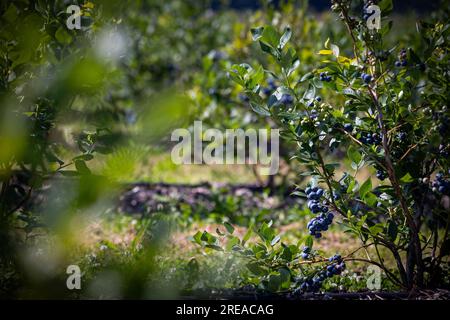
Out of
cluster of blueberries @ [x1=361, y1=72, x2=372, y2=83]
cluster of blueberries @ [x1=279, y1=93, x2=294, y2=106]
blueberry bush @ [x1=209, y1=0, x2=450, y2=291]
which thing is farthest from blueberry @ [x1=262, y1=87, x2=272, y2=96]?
cluster of blueberries @ [x1=361, y1=72, x2=372, y2=83]

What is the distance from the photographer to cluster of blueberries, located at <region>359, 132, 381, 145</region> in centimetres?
171

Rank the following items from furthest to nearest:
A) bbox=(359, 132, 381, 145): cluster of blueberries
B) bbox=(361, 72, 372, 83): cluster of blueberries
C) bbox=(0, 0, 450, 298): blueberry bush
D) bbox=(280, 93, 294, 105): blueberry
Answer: bbox=(280, 93, 294, 105): blueberry → bbox=(359, 132, 381, 145): cluster of blueberries → bbox=(361, 72, 372, 83): cluster of blueberries → bbox=(0, 0, 450, 298): blueberry bush

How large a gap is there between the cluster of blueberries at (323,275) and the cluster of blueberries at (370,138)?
0.43m

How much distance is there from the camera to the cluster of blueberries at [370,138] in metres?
1.71

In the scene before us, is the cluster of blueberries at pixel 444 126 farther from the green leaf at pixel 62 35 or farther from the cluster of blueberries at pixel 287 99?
the green leaf at pixel 62 35

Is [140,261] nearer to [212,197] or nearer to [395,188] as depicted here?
[395,188]

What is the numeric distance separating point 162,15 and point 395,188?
4723 millimetres

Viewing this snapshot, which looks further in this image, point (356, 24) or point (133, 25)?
point (133, 25)

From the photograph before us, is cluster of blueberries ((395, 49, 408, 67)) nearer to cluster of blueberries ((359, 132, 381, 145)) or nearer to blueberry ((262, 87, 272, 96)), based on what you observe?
cluster of blueberries ((359, 132, 381, 145))

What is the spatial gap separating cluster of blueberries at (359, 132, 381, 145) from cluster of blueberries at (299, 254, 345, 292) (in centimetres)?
43

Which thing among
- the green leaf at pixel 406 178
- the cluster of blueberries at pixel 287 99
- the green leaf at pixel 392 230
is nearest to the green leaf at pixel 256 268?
the green leaf at pixel 392 230

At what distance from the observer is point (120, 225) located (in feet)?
10.1
